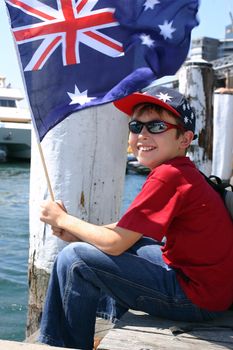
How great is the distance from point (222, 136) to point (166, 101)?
4.85m

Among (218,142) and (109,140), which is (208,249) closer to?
(109,140)

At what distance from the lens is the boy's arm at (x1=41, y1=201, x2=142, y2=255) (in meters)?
2.55

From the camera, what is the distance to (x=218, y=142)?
7.40 metres

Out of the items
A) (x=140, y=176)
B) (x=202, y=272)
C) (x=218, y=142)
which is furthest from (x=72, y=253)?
(x=140, y=176)

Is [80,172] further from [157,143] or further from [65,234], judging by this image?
[157,143]

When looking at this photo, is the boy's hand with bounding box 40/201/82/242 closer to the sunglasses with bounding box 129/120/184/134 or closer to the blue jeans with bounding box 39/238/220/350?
the blue jeans with bounding box 39/238/220/350

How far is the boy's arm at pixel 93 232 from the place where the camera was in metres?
2.55

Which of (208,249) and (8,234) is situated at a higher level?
(208,249)

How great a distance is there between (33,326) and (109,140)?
1.40 metres

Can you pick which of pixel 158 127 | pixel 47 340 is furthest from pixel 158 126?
pixel 47 340

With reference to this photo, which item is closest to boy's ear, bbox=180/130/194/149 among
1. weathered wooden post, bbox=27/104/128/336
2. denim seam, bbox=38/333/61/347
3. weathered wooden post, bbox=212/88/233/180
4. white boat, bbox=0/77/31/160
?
weathered wooden post, bbox=27/104/128/336

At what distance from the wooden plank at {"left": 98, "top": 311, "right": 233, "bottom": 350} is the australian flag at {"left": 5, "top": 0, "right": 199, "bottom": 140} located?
1075 mm

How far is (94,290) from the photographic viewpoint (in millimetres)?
2699

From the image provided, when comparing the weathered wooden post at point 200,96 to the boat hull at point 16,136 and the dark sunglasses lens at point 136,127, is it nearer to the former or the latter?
the dark sunglasses lens at point 136,127
